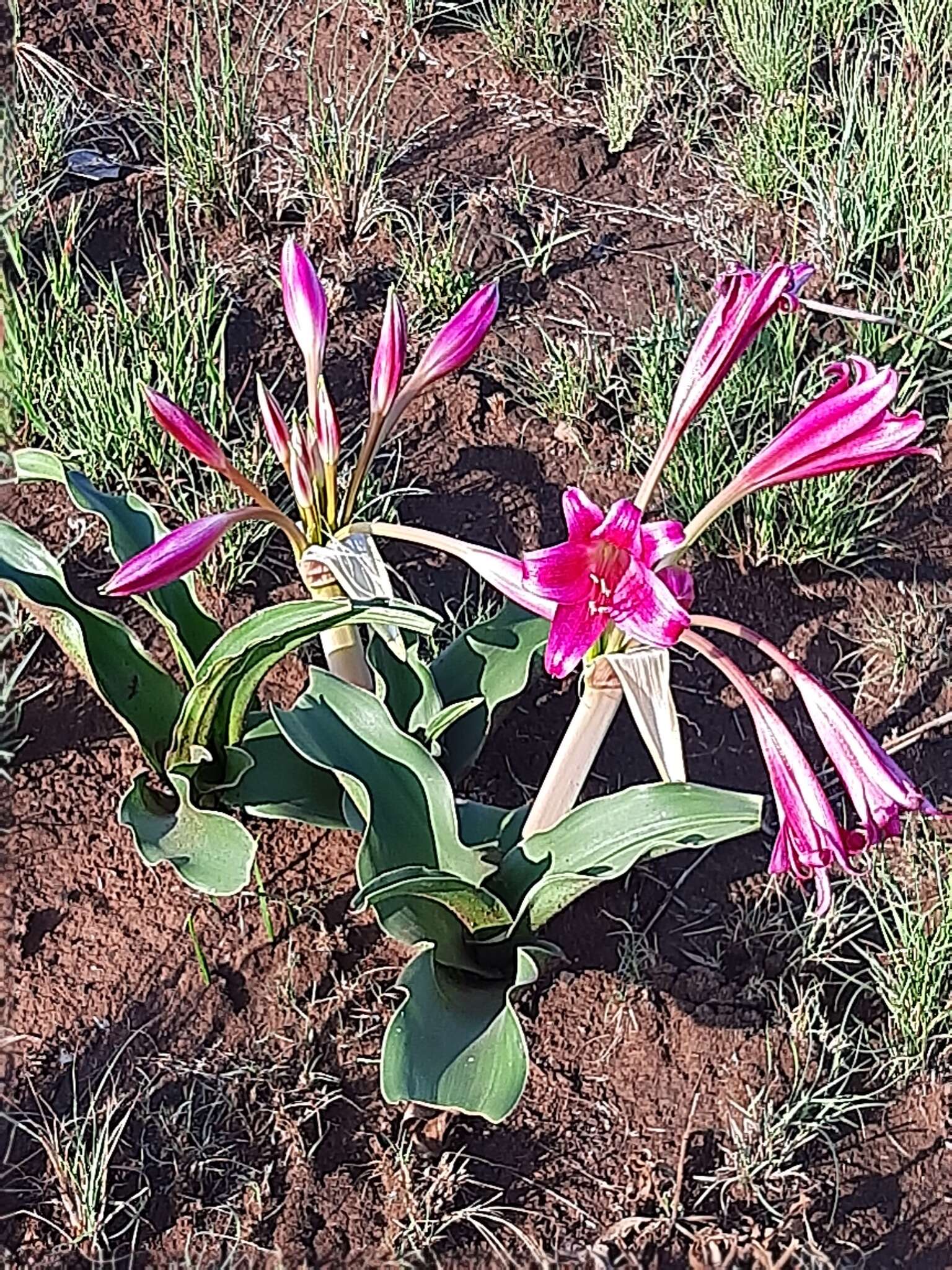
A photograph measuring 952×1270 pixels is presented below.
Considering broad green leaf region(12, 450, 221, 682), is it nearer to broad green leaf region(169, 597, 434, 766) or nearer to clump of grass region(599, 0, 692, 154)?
broad green leaf region(169, 597, 434, 766)

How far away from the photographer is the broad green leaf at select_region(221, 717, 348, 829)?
5.97 ft

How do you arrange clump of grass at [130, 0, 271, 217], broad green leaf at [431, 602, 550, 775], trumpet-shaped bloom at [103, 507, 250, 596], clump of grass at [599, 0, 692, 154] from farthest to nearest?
clump of grass at [599, 0, 692, 154]
clump of grass at [130, 0, 271, 217]
broad green leaf at [431, 602, 550, 775]
trumpet-shaped bloom at [103, 507, 250, 596]

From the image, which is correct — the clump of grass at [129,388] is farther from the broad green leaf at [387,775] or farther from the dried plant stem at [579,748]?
the dried plant stem at [579,748]

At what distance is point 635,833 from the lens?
5.07 ft

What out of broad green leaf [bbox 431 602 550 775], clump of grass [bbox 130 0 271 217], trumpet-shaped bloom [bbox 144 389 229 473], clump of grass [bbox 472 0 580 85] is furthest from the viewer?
clump of grass [bbox 472 0 580 85]

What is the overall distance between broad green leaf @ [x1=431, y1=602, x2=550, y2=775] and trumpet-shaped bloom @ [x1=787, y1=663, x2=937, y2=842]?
53 centimetres

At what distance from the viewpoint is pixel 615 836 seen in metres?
1.57

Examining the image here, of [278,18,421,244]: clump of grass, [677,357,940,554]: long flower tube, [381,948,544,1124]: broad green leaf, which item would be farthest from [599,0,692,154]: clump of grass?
[381,948,544,1124]: broad green leaf

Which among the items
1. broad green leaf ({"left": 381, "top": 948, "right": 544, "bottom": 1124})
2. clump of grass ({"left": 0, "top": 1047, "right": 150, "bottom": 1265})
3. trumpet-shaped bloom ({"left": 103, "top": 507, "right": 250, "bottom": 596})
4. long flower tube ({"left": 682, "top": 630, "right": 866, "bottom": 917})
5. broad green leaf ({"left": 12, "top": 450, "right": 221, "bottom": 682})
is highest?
trumpet-shaped bloom ({"left": 103, "top": 507, "right": 250, "bottom": 596})

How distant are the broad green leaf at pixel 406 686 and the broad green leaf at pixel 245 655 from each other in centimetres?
19

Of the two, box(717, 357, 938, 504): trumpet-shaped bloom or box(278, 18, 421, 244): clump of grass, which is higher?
box(717, 357, 938, 504): trumpet-shaped bloom

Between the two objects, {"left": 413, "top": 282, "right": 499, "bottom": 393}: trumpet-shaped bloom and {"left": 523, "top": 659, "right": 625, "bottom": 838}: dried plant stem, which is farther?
{"left": 413, "top": 282, "right": 499, "bottom": 393}: trumpet-shaped bloom

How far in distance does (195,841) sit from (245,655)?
26 cm

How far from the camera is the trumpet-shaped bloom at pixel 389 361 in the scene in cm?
165
